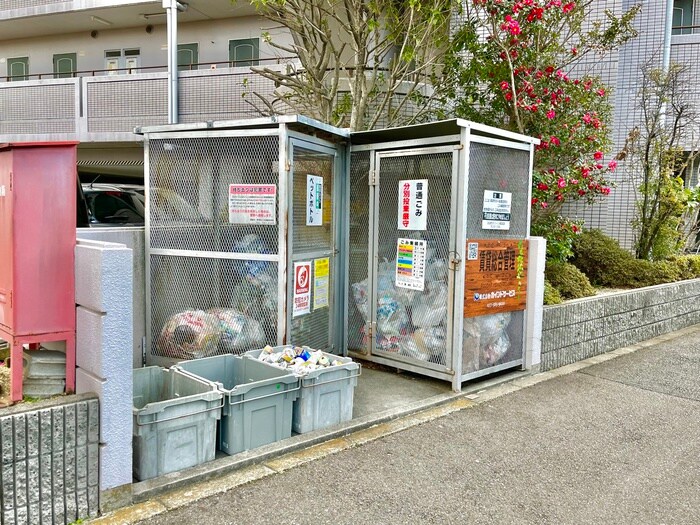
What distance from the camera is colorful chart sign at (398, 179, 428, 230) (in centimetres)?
579

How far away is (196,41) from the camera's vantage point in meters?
14.9

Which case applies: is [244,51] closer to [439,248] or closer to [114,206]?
[114,206]

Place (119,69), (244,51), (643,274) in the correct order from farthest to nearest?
(119,69), (244,51), (643,274)

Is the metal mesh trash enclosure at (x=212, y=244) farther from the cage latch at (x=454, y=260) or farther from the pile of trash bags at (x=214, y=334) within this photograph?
the cage latch at (x=454, y=260)

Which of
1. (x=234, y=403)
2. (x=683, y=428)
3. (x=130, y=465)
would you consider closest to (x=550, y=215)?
(x=683, y=428)

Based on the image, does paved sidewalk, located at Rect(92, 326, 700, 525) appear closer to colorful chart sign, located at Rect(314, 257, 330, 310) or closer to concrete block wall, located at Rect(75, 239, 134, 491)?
concrete block wall, located at Rect(75, 239, 134, 491)

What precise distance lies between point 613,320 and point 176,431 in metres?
6.20

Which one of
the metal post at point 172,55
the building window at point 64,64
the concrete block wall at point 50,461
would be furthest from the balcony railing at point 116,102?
the concrete block wall at point 50,461

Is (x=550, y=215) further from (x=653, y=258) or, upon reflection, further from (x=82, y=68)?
(x=82, y=68)

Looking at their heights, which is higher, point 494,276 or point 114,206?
point 114,206

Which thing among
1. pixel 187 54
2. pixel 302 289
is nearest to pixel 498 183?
pixel 302 289

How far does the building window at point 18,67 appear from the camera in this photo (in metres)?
16.8

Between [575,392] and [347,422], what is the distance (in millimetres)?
2686

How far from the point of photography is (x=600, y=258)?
383 inches
